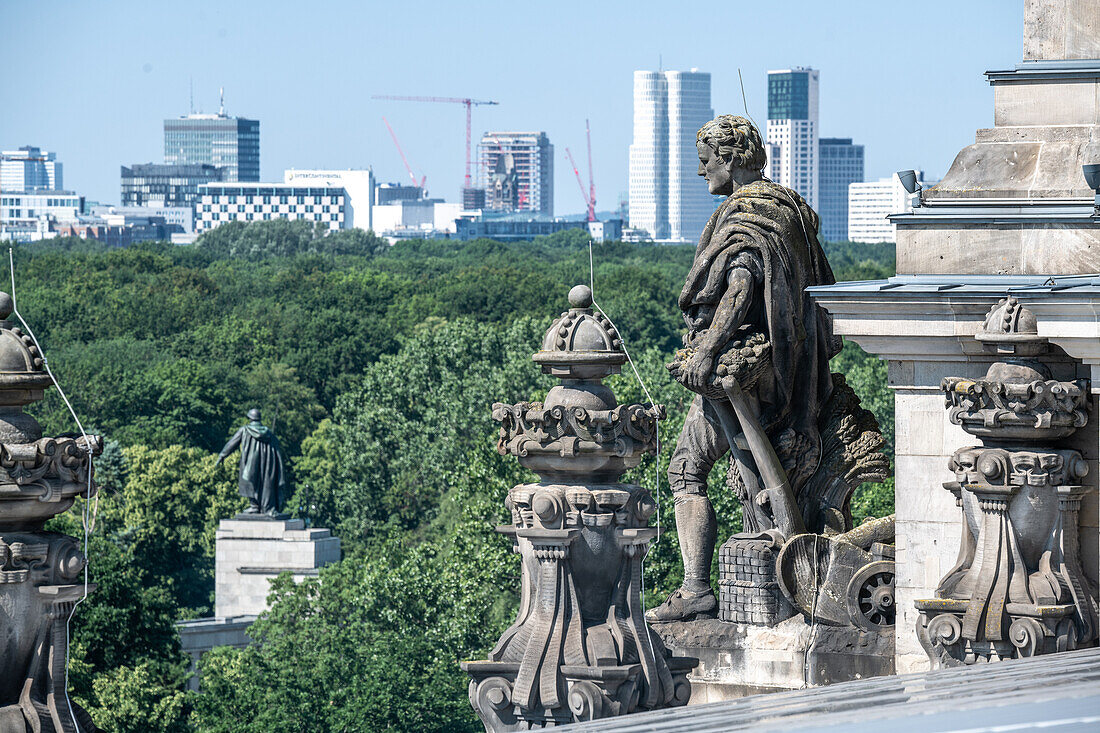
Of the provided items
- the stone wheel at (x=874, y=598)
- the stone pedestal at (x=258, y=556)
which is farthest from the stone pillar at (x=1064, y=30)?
the stone pedestal at (x=258, y=556)

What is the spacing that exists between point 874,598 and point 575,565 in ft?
9.46

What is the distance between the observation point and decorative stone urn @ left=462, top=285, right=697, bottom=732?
1492cm

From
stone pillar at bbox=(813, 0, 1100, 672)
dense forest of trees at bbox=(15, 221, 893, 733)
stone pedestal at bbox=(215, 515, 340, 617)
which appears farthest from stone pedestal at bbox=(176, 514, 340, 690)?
stone pillar at bbox=(813, 0, 1100, 672)

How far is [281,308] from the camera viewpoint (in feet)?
572

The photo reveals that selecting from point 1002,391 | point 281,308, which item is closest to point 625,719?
point 1002,391

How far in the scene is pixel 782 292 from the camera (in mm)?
17016

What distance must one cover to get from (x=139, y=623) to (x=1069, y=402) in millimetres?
43870

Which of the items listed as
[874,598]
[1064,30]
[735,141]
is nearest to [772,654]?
[874,598]

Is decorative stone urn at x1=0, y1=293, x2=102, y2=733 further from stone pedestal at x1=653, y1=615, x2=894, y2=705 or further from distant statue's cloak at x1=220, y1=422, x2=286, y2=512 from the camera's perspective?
distant statue's cloak at x1=220, y1=422, x2=286, y2=512

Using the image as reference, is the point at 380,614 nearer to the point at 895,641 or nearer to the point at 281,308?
the point at 895,641

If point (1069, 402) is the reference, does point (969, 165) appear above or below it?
above

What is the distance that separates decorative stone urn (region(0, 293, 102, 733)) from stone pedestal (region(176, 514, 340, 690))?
74.0 m

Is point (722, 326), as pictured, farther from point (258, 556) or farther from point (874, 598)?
point (258, 556)

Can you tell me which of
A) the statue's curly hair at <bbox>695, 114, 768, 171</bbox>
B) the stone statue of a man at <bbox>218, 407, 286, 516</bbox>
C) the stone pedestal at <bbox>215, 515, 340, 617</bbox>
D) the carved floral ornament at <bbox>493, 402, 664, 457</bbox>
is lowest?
the stone pedestal at <bbox>215, 515, 340, 617</bbox>
